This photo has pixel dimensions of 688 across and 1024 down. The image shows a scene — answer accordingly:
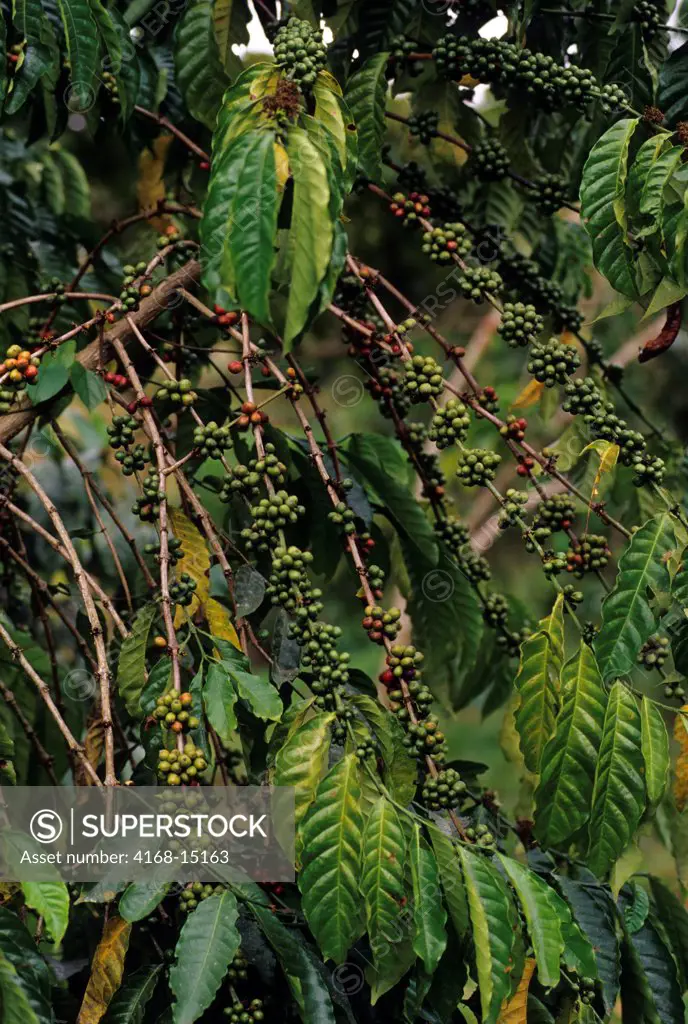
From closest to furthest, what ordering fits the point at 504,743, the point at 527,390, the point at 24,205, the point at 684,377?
1. the point at 527,390
2. the point at 504,743
3. the point at 24,205
4. the point at 684,377

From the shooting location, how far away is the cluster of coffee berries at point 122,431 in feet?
5.37

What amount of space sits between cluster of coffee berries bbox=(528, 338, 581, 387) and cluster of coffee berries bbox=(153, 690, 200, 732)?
751 millimetres

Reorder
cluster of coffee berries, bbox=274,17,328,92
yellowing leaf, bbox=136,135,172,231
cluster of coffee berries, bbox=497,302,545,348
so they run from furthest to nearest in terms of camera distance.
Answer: yellowing leaf, bbox=136,135,172,231
cluster of coffee berries, bbox=497,302,545,348
cluster of coffee berries, bbox=274,17,328,92

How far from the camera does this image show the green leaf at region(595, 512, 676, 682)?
4.65ft

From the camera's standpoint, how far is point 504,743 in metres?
2.27

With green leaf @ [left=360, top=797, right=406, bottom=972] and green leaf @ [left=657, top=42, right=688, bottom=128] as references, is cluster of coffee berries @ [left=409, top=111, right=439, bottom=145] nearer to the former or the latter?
green leaf @ [left=657, top=42, right=688, bottom=128]

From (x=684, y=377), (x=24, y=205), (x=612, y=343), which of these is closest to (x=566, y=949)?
(x=24, y=205)

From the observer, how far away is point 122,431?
5.39ft

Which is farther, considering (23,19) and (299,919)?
(23,19)

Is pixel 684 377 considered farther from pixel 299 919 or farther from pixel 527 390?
pixel 299 919

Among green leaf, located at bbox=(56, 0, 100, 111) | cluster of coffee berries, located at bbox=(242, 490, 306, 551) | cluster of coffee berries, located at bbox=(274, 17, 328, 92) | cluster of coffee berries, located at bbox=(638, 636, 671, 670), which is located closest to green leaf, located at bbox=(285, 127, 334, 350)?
cluster of coffee berries, located at bbox=(274, 17, 328, 92)

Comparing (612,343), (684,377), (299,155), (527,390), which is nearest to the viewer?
(299,155)

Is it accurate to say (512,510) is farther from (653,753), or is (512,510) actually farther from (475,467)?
(653,753)

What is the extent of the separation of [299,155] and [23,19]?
61 centimetres
